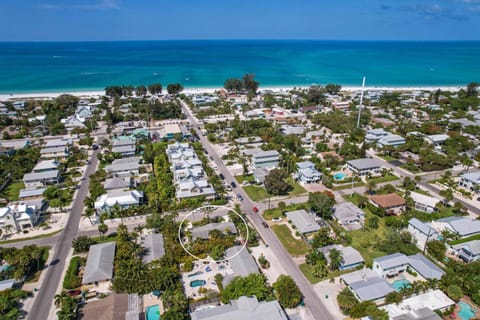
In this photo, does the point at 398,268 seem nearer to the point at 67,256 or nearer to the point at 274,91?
the point at 67,256

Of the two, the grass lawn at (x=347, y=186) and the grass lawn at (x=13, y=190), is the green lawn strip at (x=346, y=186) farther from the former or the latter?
the grass lawn at (x=13, y=190)

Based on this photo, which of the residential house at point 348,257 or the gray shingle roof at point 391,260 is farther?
the residential house at point 348,257

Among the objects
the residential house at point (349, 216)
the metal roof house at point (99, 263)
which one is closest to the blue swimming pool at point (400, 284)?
the residential house at point (349, 216)

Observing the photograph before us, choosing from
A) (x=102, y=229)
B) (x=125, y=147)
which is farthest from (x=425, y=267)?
(x=125, y=147)

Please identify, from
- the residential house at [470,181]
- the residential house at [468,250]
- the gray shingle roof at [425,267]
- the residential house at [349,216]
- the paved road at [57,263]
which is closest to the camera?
the paved road at [57,263]

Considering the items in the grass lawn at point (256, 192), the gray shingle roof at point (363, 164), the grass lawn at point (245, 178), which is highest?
the gray shingle roof at point (363, 164)

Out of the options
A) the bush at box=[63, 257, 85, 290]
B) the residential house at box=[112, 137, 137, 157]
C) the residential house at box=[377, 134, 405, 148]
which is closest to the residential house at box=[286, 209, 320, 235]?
the bush at box=[63, 257, 85, 290]

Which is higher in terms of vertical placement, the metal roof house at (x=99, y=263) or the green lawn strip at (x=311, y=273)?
the metal roof house at (x=99, y=263)

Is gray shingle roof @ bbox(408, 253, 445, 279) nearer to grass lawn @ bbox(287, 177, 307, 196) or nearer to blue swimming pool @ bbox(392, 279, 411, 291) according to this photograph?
blue swimming pool @ bbox(392, 279, 411, 291)

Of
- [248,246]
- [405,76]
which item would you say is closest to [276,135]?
[248,246]
